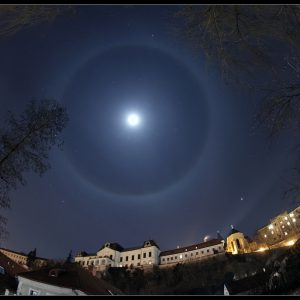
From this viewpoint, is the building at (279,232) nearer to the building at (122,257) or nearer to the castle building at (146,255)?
the castle building at (146,255)

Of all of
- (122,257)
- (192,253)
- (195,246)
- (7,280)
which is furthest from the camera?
(122,257)

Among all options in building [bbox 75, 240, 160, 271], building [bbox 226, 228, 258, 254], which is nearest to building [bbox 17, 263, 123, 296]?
building [bbox 75, 240, 160, 271]

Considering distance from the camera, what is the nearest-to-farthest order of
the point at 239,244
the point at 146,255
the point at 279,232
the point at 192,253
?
the point at 279,232, the point at 192,253, the point at 239,244, the point at 146,255

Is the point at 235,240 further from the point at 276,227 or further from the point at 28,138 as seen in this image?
the point at 28,138

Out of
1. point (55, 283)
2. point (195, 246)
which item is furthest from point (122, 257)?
point (55, 283)

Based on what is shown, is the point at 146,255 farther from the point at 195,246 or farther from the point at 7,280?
the point at 7,280

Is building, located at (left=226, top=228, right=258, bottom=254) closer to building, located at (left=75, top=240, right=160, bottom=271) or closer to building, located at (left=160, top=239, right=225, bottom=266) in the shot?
building, located at (left=160, top=239, right=225, bottom=266)
